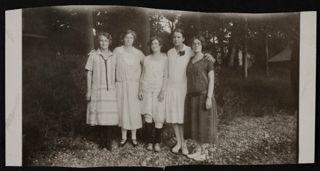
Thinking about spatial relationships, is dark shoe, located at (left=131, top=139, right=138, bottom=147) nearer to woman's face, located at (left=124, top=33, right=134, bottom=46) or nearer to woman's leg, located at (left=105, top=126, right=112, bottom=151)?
woman's leg, located at (left=105, top=126, right=112, bottom=151)

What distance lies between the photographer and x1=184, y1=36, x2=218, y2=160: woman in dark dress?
191cm

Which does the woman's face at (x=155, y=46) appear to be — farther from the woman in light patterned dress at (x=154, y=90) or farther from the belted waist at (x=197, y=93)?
the belted waist at (x=197, y=93)

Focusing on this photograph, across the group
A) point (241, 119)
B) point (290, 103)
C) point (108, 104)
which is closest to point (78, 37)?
point (108, 104)

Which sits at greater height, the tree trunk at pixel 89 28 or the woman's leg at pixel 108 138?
the tree trunk at pixel 89 28

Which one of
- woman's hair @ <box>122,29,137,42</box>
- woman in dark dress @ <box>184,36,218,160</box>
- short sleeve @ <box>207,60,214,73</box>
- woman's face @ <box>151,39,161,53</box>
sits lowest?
woman in dark dress @ <box>184,36,218,160</box>

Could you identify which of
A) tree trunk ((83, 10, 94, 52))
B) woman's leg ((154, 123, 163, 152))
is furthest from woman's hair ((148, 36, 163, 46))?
woman's leg ((154, 123, 163, 152))

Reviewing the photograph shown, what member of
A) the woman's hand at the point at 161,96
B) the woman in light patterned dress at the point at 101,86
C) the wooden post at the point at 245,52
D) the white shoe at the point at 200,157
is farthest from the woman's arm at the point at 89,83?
the wooden post at the point at 245,52

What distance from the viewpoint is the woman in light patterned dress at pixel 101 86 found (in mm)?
1867

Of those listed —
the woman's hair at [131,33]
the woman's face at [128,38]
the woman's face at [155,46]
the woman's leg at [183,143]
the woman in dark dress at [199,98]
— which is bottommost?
the woman's leg at [183,143]

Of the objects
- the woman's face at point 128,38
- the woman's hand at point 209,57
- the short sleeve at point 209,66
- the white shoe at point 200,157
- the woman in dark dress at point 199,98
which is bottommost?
the white shoe at point 200,157

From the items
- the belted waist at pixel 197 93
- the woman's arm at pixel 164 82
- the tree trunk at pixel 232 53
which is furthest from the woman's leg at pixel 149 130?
the tree trunk at pixel 232 53

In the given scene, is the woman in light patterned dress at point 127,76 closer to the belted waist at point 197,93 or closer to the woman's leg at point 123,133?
the woman's leg at point 123,133

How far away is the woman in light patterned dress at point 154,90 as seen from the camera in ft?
6.21

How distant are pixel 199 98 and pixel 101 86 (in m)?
0.45
